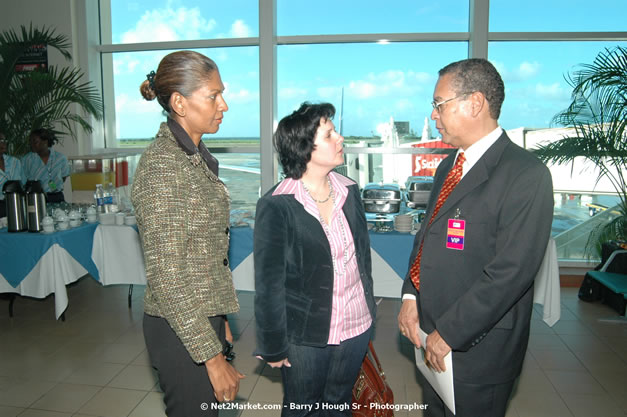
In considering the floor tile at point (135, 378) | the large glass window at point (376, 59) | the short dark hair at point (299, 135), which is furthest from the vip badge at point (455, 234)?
the large glass window at point (376, 59)

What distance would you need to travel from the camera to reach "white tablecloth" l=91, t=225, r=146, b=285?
11.8 ft

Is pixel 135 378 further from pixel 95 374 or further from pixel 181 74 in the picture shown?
pixel 181 74

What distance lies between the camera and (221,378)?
3.79ft

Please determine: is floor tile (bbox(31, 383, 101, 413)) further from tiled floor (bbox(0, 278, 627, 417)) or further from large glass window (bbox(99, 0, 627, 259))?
large glass window (bbox(99, 0, 627, 259))

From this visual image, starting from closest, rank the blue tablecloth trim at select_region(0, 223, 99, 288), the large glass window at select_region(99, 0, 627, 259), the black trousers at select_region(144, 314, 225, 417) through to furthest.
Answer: the black trousers at select_region(144, 314, 225, 417), the blue tablecloth trim at select_region(0, 223, 99, 288), the large glass window at select_region(99, 0, 627, 259)

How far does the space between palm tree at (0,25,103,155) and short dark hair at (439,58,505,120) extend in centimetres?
483

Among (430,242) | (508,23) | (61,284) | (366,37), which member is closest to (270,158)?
(366,37)

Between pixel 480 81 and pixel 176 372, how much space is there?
131 cm

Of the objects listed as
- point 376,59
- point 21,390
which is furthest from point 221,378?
point 376,59

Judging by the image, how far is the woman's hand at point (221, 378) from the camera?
1.15 m

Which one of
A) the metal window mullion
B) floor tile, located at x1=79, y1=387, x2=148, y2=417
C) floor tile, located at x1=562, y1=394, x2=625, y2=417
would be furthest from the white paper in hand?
the metal window mullion

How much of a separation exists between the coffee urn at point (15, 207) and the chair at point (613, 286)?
4915 millimetres

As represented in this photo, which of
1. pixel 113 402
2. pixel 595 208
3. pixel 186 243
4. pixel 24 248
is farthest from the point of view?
pixel 595 208

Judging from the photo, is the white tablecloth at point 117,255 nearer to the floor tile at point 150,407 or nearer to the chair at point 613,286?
the floor tile at point 150,407
